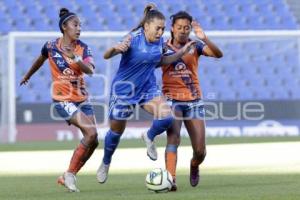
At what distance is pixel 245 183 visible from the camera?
11.1 m

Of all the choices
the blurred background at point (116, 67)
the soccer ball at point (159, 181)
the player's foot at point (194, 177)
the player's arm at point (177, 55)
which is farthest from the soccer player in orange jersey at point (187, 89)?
the blurred background at point (116, 67)

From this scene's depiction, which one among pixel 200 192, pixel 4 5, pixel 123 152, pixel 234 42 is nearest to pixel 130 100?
pixel 200 192

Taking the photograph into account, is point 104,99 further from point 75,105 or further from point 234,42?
point 75,105

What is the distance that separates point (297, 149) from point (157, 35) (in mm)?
9012

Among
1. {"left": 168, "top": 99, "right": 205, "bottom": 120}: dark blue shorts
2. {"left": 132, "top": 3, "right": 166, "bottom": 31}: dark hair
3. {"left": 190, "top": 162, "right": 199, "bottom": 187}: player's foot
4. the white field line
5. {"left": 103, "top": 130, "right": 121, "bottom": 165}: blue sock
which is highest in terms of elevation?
{"left": 132, "top": 3, "right": 166, "bottom": 31}: dark hair

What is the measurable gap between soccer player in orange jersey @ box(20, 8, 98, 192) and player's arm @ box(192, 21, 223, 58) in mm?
1266

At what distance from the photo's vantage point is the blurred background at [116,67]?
24.1 metres

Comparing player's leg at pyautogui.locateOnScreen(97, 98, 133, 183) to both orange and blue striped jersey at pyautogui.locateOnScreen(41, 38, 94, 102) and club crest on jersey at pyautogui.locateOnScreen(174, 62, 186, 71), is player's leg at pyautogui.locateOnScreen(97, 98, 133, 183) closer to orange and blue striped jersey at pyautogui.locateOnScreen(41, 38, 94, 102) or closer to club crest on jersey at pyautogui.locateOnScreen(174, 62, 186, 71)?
orange and blue striped jersey at pyautogui.locateOnScreen(41, 38, 94, 102)

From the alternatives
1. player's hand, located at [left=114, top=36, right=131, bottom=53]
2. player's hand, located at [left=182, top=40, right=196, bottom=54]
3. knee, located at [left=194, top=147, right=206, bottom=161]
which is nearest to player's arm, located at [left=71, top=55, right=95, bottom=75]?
player's hand, located at [left=114, top=36, right=131, bottom=53]

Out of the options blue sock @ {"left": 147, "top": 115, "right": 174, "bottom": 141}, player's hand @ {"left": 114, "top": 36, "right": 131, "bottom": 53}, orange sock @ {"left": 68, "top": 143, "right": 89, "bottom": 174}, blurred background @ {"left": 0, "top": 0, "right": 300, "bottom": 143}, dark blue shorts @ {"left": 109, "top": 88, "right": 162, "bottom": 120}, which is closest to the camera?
player's hand @ {"left": 114, "top": 36, "right": 131, "bottom": 53}

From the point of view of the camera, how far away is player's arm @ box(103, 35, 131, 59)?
10070mm

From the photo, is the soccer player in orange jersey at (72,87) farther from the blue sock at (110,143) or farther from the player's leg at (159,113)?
the player's leg at (159,113)

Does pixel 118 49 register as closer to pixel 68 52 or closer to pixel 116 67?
pixel 68 52

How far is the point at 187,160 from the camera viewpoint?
16.8m
